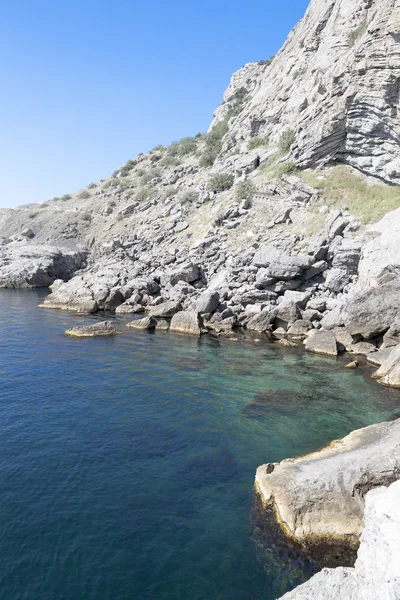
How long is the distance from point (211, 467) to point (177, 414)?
3829 millimetres

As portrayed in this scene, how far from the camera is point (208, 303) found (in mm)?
30750

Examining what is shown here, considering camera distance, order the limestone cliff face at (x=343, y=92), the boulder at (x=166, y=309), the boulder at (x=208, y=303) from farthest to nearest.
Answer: the limestone cliff face at (x=343, y=92)
the boulder at (x=166, y=309)
the boulder at (x=208, y=303)

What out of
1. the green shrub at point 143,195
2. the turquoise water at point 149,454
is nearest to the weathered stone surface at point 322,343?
the turquoise water at point 149,454

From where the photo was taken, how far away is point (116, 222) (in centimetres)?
6419

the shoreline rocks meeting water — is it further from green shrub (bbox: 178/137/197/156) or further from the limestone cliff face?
green shrub (bbox: 178/137/197/156)

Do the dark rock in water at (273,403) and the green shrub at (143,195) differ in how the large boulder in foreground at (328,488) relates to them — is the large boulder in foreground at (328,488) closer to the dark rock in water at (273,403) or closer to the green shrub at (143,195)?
the dark rock in water at (273,403)

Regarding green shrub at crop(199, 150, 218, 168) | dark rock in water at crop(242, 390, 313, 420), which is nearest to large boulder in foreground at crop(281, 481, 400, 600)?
dark rock in water at crop(242, 390, 313, 420)

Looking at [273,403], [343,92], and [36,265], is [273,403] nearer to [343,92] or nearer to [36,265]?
[343,92]

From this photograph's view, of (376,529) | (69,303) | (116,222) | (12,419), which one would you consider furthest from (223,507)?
(116,222)

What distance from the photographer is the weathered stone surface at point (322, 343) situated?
23531mm

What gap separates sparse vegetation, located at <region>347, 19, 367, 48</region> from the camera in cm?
3947

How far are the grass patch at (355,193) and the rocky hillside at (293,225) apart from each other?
0.46 ft

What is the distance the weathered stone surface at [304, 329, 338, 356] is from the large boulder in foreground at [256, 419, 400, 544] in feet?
43.8

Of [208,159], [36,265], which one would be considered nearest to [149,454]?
[36,265]
